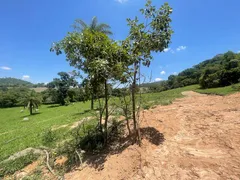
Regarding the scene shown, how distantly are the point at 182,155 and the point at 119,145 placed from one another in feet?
7.53

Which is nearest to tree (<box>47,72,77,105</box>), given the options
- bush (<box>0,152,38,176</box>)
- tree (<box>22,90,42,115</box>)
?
tree (<box>22,90,42,115</box>)

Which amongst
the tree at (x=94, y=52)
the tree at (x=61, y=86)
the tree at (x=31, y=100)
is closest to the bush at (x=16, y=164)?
the tree at (x=94, y=52)

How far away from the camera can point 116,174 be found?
4.07 m

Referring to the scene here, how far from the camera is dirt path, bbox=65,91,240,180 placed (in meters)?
3.39

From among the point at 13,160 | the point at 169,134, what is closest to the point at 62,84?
the point at 13,160

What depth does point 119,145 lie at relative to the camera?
5.52 m

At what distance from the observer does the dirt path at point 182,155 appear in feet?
11.1

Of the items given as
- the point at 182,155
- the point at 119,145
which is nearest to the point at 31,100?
the point at 119,145

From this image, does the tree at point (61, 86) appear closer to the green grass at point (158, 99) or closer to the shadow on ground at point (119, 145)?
the green grass at point (158, 99)

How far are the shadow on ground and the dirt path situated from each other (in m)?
0.03

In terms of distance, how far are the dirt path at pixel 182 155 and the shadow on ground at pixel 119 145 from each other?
3cm

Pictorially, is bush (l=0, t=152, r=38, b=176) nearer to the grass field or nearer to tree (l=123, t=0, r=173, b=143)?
the grass field

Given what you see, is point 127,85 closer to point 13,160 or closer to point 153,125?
point 153,125

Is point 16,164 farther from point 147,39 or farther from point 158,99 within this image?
point 158,99
